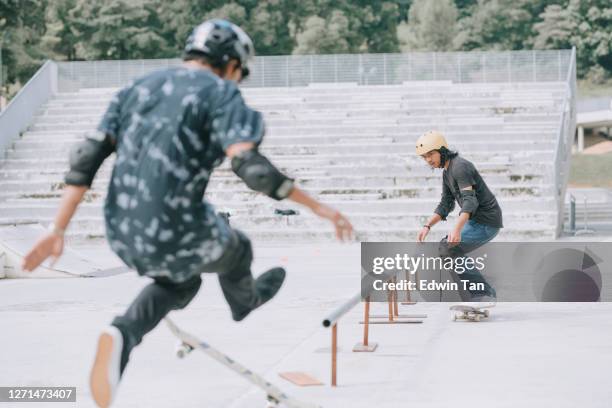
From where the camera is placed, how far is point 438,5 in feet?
295

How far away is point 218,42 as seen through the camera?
14.7ft

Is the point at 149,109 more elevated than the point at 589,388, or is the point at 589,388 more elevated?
the point at 149,109

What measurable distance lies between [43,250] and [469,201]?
5728mm

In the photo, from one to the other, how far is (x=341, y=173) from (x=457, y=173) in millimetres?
17700

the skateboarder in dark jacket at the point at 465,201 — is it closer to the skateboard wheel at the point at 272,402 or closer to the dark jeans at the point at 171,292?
the skateboard wheel at the point at 272,402

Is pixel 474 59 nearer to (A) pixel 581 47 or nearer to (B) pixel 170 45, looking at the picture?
(B) pixel 170 45

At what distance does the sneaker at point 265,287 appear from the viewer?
5.09 meters

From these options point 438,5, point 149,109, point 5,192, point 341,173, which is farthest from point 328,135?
point 438,5

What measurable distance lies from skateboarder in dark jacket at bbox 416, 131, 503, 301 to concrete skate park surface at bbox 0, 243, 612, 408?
683 mm

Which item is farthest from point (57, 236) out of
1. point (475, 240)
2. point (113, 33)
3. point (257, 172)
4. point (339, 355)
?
point (113, 33)

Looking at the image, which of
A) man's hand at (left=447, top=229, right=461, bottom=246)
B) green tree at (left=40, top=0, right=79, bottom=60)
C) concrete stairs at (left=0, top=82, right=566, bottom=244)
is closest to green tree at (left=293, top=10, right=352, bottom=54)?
green tree at (left=40, top=0, right=79, bottom=60)

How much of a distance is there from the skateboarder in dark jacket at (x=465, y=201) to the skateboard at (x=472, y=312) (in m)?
0.08

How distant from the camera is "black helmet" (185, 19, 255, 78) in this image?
4.49 m

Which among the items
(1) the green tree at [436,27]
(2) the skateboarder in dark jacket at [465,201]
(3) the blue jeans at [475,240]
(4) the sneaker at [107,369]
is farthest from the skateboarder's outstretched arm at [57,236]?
(1) the green tree at [436,27]
